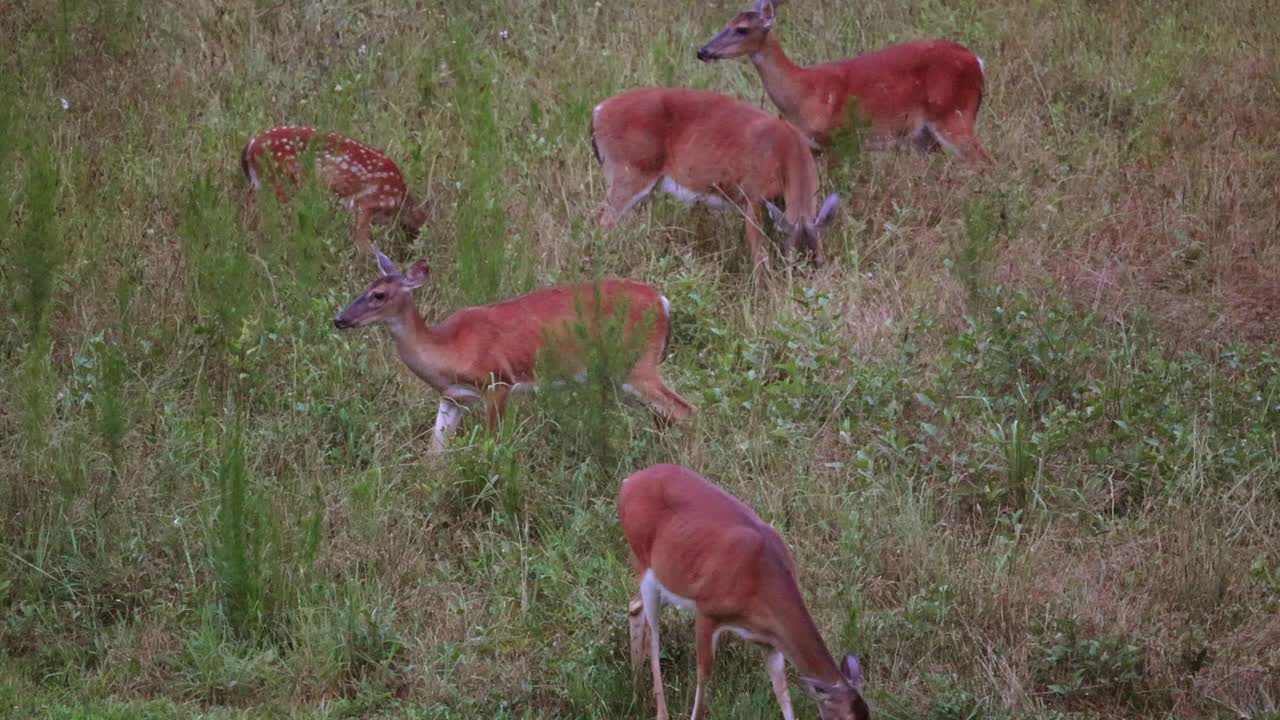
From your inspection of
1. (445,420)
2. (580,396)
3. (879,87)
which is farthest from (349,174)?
(879,87)

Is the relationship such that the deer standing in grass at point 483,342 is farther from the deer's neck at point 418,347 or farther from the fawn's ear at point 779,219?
the fawn's ear at point 779,219

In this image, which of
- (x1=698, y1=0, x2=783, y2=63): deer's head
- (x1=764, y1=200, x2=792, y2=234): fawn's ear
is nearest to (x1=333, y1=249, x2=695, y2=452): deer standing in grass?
(x1=764, y1=200, x2=792, y2=234): fawn's ear

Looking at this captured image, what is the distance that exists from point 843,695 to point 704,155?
14.7 feet

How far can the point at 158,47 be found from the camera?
10914mm

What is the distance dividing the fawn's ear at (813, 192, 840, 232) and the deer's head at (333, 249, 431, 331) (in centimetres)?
209

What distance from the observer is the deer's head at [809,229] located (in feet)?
29.5

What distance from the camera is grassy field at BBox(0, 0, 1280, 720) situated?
639 centimetres

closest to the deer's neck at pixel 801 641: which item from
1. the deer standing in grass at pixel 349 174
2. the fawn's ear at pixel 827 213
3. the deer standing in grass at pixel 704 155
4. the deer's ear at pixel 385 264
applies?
the deer's ear at pixel 385 264

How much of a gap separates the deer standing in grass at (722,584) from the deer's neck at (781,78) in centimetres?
440

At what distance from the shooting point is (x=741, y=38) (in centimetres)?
1023

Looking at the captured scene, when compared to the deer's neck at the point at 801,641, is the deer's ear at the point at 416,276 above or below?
below

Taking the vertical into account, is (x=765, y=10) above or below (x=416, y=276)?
above

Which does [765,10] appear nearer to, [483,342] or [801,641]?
[483,342]

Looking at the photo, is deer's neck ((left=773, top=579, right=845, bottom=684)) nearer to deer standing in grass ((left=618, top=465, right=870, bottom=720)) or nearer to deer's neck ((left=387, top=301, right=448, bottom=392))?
deer standing in grass ((left=618, top=465, right=870, bottom=720))
